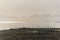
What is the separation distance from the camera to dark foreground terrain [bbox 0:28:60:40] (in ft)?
3.16

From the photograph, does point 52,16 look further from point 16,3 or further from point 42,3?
point 16,3

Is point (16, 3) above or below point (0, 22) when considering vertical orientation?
above

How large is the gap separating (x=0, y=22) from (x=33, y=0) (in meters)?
0.37

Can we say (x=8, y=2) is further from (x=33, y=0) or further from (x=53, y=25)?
(x=53, y=25)

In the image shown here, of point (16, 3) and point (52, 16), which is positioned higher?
point (16, 3)

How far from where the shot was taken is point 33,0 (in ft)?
3.09

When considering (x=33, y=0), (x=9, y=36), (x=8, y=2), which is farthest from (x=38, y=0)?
(x=9, y=36)

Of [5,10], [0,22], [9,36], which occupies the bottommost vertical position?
[9,36]

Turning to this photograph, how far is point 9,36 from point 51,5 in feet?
1.53

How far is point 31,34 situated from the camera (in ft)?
3.18

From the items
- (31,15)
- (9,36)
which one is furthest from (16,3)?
(9,36)

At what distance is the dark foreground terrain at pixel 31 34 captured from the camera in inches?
37.9

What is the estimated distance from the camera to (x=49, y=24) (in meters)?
1.02

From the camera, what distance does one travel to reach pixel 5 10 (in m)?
0.99
